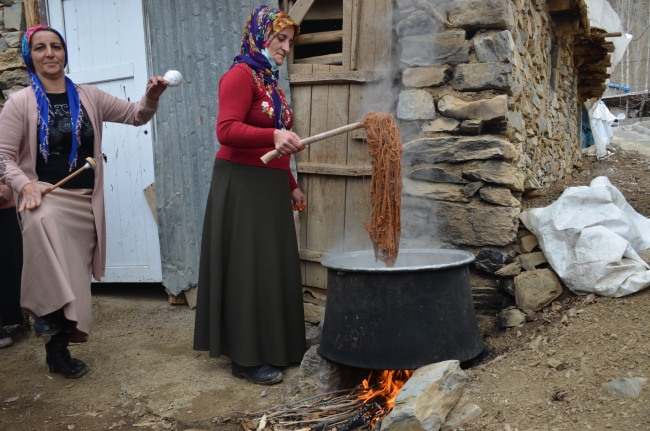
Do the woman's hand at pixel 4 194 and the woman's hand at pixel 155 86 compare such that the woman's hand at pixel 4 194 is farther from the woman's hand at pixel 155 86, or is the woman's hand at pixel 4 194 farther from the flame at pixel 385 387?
the flame at pixel 385 387

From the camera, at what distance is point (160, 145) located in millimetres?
4773

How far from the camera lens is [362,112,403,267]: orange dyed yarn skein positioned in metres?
2.90

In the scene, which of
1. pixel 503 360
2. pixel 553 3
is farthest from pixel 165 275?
pixel 553 3

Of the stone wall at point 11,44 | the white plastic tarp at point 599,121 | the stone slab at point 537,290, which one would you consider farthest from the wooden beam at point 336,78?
the white plastic tarp at point 599,121

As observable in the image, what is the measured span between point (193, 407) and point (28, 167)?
1.70 metres

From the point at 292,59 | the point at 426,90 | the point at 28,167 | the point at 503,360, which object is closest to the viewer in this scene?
the point at 503,360

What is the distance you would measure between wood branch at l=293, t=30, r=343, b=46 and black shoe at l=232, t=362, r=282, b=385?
7.42 feet

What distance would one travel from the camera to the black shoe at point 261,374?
3314 millimetres

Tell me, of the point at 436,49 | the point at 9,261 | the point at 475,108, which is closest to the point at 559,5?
the point at 436,49

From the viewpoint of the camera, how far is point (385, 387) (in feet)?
9.98

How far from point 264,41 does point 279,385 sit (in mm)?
1965

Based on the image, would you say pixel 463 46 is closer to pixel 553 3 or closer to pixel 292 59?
pixel 292 59

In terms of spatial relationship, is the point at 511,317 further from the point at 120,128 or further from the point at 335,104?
the point at 120,128

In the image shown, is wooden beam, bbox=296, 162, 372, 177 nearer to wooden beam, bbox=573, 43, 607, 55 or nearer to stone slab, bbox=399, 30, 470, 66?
stone slab, bbox=399, 30, 470, 66
